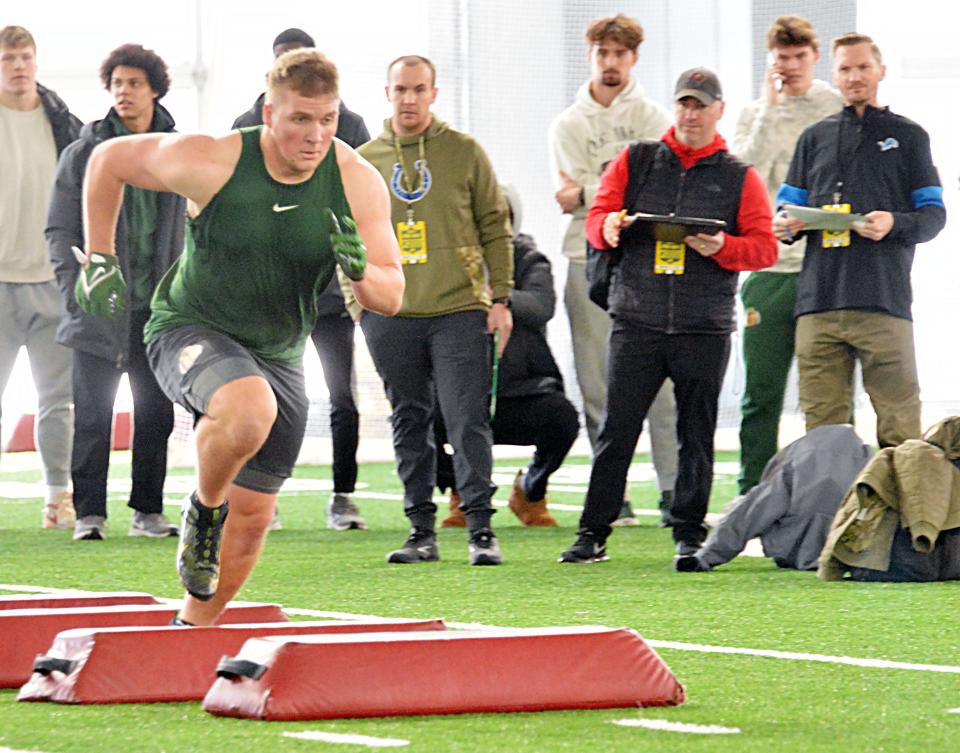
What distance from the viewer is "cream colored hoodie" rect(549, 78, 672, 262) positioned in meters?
8.89

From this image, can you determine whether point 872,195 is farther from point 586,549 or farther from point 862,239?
point 586,549

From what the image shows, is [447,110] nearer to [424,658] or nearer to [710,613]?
[710,613]

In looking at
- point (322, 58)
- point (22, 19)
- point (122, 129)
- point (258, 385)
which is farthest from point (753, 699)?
point (22, 19)

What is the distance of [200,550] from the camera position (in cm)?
474

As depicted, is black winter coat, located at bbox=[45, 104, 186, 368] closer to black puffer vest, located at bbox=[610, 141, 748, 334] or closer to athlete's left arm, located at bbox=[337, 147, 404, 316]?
black puffer vest, located at bbox=[610, 141, 748, 334]

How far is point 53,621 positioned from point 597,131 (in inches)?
190

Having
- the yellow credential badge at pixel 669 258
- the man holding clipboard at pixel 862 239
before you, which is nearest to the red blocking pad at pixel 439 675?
the yellow credential badge at pixel 669 258

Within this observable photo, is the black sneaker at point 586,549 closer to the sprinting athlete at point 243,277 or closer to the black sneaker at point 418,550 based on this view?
the black sneaker at point 418,550

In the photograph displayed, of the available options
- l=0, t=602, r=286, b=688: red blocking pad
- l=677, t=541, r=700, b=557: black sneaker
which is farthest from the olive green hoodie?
l=0, t=602, r=286, b=688: red blocking pad

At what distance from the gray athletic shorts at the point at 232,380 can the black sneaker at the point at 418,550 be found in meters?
2.19

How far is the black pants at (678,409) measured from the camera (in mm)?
7082

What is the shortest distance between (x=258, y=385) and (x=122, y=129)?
3.96 metres

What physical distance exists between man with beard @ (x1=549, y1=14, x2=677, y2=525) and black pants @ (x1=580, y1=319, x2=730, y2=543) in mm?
1664

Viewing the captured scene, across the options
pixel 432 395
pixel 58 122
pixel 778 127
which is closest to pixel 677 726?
pixel 432 395
